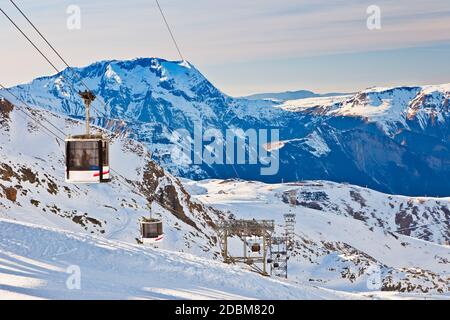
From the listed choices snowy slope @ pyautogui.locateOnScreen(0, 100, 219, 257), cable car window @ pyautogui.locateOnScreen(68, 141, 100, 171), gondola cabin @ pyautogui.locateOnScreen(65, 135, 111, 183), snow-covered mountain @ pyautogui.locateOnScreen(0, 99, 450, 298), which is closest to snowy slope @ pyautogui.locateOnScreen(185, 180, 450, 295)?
snow-covered mountain @ pyautogui.locateOnScreen(0, 99, 450, 298)

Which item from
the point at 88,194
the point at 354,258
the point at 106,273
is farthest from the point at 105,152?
the point at 354,258

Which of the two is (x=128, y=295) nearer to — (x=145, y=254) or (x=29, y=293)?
(x=29, y=293)

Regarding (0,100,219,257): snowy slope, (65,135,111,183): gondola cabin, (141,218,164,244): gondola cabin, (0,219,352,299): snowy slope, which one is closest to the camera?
(0,219,352,299): snowy slope

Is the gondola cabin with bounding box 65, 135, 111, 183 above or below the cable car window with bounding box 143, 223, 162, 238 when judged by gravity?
above

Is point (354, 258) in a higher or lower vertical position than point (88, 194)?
lower

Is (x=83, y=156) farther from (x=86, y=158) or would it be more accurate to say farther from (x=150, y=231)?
(x=150, y=231)

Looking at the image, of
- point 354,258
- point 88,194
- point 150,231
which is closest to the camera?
point 150,231

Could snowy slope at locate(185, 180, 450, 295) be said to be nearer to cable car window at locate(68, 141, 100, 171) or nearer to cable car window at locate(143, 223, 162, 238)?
cable car window at locate(143, 223, 162, 238)

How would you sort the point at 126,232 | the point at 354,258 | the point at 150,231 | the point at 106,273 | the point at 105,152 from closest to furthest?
1. the point at 105,152
2. the point at 106,273
3. the point at 150,231
4. the point at 126,232
5. the point at 354,258

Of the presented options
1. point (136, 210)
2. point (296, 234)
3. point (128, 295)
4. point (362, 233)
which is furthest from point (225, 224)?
point (362, 233)
